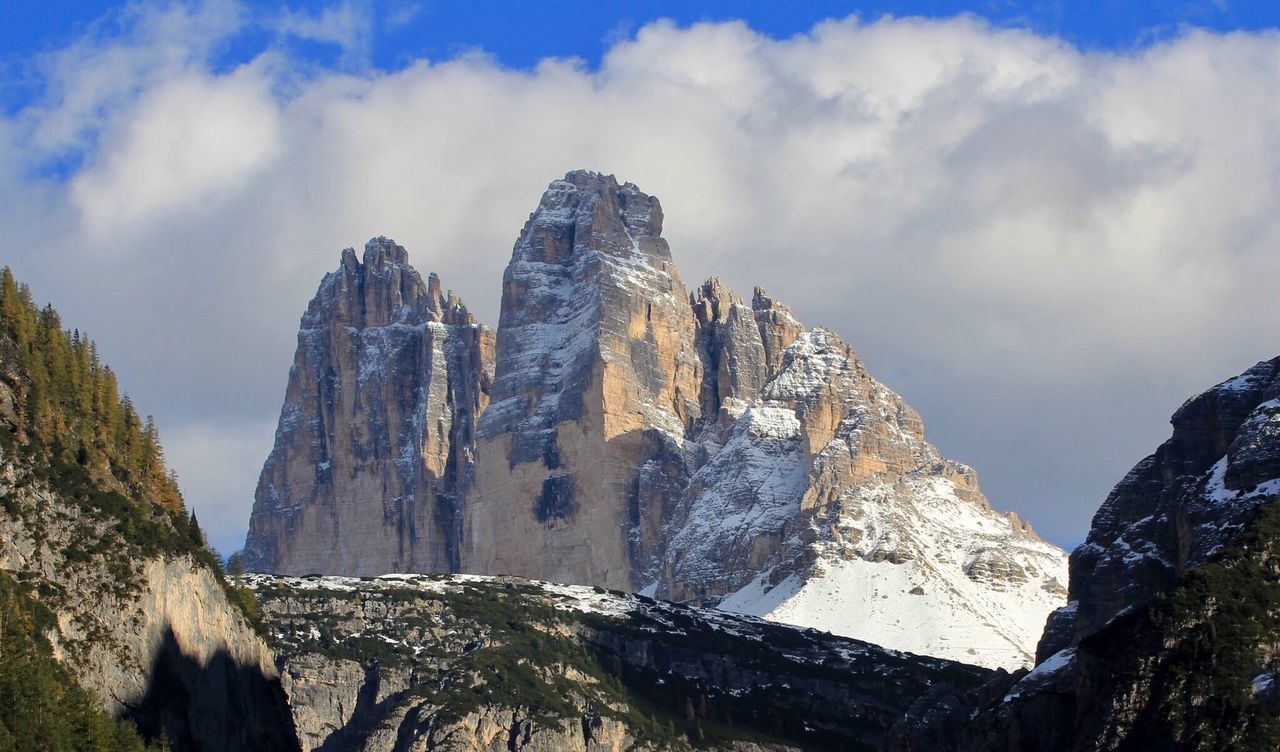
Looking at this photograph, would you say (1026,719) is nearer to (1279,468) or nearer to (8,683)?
(1279,468)

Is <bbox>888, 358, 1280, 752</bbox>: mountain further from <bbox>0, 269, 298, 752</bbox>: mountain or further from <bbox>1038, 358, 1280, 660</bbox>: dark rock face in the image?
<bbox>0, 269, 298, 752</bbox>: mountain

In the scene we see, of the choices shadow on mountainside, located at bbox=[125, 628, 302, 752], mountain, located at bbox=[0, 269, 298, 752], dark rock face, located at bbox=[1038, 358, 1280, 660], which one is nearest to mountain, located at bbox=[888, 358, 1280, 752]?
dark rock face, located at bbox=[1038, 358, 1280, 660]

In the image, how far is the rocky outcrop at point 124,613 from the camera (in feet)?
512

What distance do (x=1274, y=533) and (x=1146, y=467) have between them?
39.5 m

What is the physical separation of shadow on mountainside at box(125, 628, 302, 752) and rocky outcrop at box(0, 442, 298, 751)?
116 millimetres

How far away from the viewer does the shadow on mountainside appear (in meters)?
162

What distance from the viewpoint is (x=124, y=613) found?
528 ft

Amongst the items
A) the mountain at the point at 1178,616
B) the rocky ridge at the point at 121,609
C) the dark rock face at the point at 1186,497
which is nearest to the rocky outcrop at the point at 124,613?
the rocky ridge at the point at 121,609

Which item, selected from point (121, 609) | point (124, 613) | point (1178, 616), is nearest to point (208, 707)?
point (124, 613)

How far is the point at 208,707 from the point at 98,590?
43.5ft

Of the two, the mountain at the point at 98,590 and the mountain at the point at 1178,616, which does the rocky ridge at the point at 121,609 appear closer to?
the mountain at the point at 98,590

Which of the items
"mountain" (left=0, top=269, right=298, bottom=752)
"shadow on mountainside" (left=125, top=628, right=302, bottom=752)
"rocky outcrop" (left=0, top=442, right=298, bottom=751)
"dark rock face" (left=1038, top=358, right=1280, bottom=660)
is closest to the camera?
"mountain" (left=0, top=269, right=298, bottom=752)

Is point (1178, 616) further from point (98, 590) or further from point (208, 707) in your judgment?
point (98, 590)

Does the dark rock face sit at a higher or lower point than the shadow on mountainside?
higher
